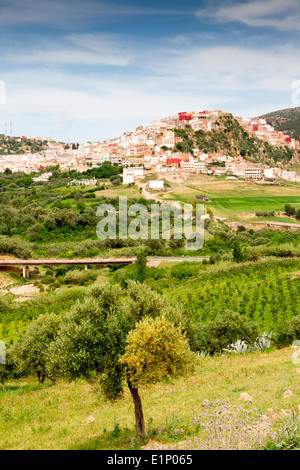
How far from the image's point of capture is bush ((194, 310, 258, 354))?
17.5 metres

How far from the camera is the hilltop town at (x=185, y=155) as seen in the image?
4097 inches

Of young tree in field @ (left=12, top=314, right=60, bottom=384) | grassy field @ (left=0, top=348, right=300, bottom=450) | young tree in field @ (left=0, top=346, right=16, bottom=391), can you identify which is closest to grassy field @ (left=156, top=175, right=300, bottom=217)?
young tree in field @ (left=12, top=314, right=60, bottom=384)

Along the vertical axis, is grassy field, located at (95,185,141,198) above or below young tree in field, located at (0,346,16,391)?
above

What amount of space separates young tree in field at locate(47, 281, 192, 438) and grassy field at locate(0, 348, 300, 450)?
1.02m

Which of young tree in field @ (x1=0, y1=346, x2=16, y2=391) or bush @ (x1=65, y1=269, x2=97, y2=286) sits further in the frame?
bush @ (x1=65, y1=269, x2=97, y2=286)

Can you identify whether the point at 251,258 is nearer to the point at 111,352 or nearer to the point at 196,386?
the point at 196,386

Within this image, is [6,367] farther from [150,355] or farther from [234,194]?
[234,194]

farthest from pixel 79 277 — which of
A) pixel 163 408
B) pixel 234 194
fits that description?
pixel 234 194

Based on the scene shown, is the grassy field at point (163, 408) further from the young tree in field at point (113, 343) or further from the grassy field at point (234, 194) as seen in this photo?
the grassy field at point (234, 194)

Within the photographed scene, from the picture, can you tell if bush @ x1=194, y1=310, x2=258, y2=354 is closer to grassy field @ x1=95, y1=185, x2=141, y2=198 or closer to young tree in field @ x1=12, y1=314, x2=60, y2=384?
young tree in field @ x1=12, y1=314, x2=60, y2=384

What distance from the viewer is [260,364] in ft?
43.1

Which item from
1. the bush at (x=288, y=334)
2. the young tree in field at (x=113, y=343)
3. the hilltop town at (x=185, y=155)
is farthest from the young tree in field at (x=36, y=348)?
the hilltop town at (x=185, y=155)

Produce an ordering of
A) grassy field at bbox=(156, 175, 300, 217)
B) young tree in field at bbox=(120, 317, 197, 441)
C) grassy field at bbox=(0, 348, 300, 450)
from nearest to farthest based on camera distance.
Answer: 1. young tree in field at bbox=(120, 317, 197, 441)
2. grassy field at bbox=(0, 348, 300, 450)
3. grassy field at bbox=(156, 175, 300, 217)
